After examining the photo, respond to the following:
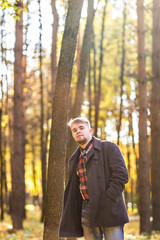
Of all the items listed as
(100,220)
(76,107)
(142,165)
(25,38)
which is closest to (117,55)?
(25,38)

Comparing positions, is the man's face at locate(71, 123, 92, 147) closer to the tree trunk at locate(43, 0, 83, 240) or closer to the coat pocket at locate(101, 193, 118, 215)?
the coat pocket at locate(101, 193, 118, 215)

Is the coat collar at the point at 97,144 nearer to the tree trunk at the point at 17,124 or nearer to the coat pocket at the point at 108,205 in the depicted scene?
the coat pocket at the point at 108,205

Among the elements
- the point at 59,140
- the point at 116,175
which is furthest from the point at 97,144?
the point at 59,140

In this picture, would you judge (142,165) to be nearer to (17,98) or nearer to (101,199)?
(17,98)

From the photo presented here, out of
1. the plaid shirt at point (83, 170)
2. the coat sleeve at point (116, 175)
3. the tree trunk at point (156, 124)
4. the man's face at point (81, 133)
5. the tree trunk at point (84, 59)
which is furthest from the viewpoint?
the tree trunk at point (156, 124)

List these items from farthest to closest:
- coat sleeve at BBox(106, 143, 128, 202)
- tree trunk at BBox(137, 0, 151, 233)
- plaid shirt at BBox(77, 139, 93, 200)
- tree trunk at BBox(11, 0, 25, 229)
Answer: tree trunk at BBox(11, 0, 25, 229)
tree trunk at BBox(137, 0, 151, 233)
plaid shirt at BBox(77, 139, 93, 200)
coat sleeve at BBox(106, 143, 128, 202)

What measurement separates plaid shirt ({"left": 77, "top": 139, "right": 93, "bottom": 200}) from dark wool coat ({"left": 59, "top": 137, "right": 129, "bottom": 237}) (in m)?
0.08

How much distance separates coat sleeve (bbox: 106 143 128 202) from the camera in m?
4.58

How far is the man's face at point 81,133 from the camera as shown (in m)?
4.92

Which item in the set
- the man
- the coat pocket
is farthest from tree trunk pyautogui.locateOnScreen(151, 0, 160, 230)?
the coat pocket

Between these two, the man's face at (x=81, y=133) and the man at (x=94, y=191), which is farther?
A: the man's face at (x=81, y=133)

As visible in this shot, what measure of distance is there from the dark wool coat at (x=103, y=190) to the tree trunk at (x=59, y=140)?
1436mm

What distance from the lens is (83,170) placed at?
4.92 meters

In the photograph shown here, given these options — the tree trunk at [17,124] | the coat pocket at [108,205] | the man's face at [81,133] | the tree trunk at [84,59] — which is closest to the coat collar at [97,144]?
the man's face at [81,133]
